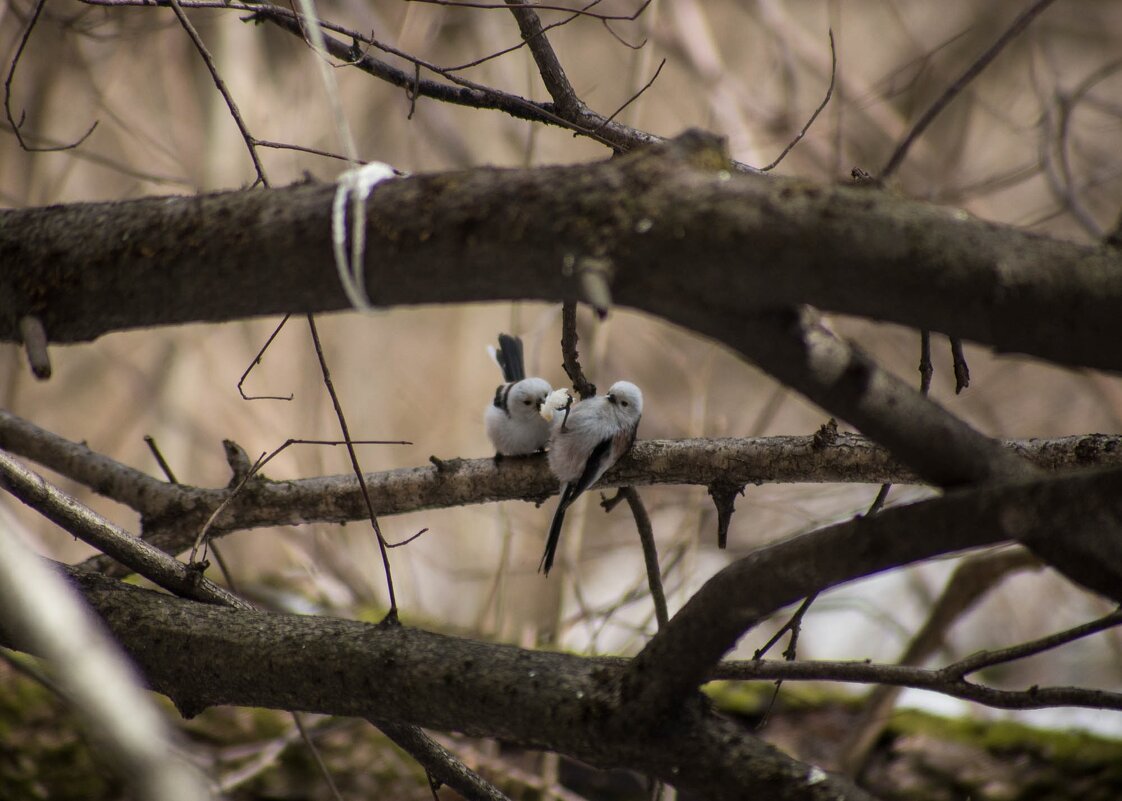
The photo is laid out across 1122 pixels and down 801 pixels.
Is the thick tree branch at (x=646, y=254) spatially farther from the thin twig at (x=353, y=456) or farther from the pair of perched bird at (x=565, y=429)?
the pair of perched bird at (x=565, y=429)

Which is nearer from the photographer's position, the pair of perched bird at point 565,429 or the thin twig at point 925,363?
the thin twig at point 925,363

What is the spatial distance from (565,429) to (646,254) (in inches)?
47.3

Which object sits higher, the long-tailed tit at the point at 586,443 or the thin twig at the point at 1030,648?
the long-tailed tit at the point at 586,443

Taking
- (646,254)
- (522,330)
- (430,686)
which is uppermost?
(522,330)

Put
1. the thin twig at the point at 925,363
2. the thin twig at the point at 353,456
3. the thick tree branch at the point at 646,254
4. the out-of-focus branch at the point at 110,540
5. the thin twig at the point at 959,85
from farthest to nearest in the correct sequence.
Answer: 1. the out-of-focus branch at the point at 110,540
2. the thin twig at the point at 925,363
3. the thin twig at the point at 353,456
4. the thin twig at the point at 959,85
5. the thick tree branch at the point at 646,254

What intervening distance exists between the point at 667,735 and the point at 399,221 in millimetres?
846

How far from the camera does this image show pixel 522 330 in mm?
5078

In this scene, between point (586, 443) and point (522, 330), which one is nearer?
point (586, 443)

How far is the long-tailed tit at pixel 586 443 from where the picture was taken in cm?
229

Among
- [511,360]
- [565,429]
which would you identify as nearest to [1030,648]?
[565,429]

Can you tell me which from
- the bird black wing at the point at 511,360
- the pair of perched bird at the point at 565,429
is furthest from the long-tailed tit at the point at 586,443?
the bird black wing at the point at 511,360

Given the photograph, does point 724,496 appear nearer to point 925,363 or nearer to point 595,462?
point 595,462

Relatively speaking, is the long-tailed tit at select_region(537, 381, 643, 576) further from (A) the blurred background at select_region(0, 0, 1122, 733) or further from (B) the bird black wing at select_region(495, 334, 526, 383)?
(A) the blurred background at select_region(0, 0, 1122, 733)

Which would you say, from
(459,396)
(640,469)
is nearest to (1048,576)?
(459,396)
